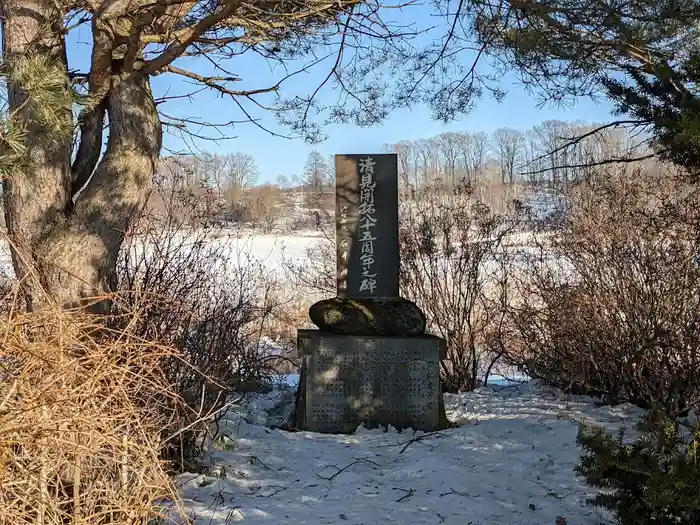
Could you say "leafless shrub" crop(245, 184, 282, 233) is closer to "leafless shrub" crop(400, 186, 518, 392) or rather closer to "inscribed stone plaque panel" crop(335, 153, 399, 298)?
"leafless shrub" crop(400, 186, 518, 392)

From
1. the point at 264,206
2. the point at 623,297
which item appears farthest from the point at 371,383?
the point at 264,206

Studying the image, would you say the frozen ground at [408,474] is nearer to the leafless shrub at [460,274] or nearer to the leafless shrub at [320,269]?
the leafless shrub at [460,274]

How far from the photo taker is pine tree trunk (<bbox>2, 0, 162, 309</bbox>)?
388 centimetres

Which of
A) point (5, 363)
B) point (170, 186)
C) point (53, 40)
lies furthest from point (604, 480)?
point (170, 186)

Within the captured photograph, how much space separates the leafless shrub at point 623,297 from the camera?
16.5 feet

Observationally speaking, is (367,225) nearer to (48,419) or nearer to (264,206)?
(48,419)

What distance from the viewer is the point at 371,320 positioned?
574 centimetres

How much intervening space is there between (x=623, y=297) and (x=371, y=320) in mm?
2260

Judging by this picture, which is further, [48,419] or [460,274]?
[460,274]

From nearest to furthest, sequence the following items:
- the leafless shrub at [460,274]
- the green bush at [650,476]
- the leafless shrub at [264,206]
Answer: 1. the green bush at [650,476]
2. the leafless shrub at [460,274]
3. the leafless shrub at [264,206]

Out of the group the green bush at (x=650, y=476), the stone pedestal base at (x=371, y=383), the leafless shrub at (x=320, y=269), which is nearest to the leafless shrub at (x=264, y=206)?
the leafless shrub at (x=320, y=269)

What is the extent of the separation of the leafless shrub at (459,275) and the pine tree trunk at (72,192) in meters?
4.15

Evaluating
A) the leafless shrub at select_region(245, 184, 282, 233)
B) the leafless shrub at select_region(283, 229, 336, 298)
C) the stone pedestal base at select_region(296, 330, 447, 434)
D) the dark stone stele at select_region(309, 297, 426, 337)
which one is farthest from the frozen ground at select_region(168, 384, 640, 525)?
the leafless shrub at select_region(245, 184, 282, 233)

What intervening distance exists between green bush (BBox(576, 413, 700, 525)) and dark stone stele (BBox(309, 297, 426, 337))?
3.16 metres
